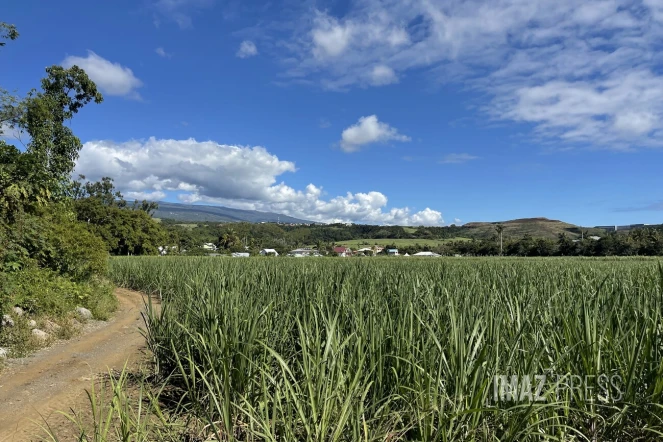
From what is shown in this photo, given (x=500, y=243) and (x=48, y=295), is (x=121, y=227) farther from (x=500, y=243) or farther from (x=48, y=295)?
(x=500, y=243)

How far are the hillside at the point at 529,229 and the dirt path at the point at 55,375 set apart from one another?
12866 cm

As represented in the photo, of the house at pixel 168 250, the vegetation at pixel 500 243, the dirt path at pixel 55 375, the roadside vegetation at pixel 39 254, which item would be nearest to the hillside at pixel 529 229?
the vegetation at pixel 500 243

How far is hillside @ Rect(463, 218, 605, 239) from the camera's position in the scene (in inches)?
5054

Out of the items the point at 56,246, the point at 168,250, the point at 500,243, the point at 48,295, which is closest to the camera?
the point at 48,295

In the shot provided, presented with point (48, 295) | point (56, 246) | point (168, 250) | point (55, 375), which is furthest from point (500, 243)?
point (55, 375)

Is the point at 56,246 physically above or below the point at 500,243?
below

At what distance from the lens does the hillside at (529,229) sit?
421 ft

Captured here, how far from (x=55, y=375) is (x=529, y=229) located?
6163 inches

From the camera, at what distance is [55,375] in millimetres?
5188

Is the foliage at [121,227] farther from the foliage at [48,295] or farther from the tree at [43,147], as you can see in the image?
the foliage at [48,295]

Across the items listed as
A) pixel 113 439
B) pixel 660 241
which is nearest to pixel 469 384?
pixel 113 439

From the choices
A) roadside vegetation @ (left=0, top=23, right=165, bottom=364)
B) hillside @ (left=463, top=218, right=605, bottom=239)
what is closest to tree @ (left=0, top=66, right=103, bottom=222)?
roadside vegetation @ (left=0, top=23, right=165, bottom=364)

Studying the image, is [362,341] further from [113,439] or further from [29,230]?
[29,230]

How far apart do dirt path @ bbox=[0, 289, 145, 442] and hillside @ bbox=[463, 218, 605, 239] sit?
129m
